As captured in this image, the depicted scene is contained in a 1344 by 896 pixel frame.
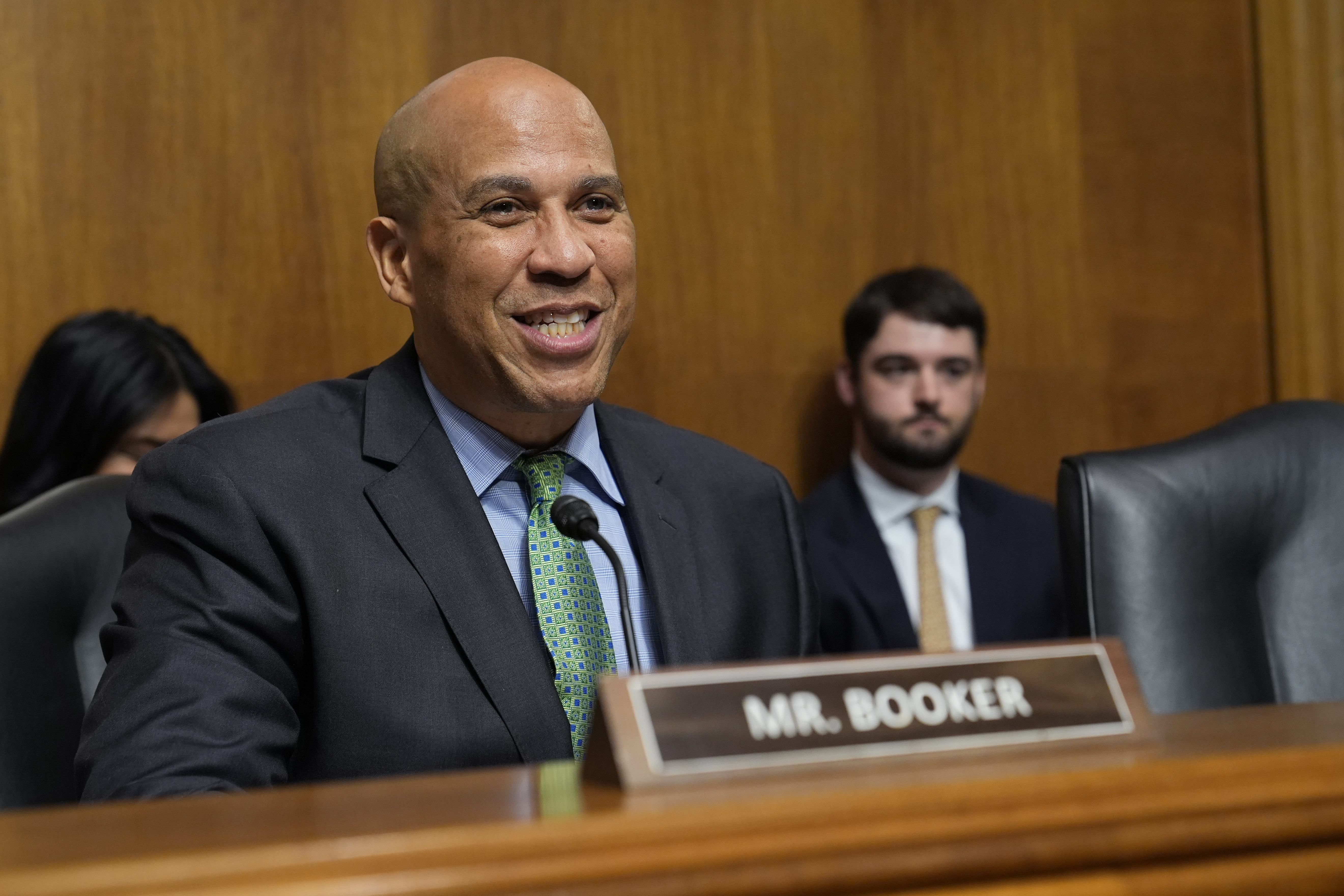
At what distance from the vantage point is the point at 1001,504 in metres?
3.08

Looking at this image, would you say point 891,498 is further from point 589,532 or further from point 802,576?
point 589,532

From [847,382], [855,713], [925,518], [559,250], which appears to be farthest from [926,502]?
[855,713]

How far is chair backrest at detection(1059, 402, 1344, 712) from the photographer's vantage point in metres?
1.65

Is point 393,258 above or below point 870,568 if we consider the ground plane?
above

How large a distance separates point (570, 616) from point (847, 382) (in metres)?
1.72

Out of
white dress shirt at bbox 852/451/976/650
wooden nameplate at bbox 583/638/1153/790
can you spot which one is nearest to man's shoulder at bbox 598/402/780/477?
wooden nameplate at bbox 583/638/1153/790

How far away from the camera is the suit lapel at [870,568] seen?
2.85 metres

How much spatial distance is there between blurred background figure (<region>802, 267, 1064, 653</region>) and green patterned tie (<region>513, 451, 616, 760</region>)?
1.43 meters

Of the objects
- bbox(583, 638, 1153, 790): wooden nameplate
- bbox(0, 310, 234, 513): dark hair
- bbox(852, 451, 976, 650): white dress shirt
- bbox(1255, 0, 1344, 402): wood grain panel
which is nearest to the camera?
bbox(583, 638, 1153, 790): wooden nameplate

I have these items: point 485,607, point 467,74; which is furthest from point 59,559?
point 467,74

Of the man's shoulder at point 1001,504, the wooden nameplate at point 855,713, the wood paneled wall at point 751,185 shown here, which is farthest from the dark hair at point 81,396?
the wooden nameplate at point 855,713

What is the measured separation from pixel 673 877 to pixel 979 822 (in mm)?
153

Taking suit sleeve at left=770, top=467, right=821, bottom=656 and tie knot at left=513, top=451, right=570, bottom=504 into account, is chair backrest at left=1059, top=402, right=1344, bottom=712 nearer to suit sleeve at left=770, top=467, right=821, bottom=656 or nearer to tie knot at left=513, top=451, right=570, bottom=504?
suit sleeve at left=770, top=467, right=821, bottom=656

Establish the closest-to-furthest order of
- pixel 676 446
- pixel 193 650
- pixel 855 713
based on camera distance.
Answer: pixel 855 713
pixel 193 650
pixel 676 446
